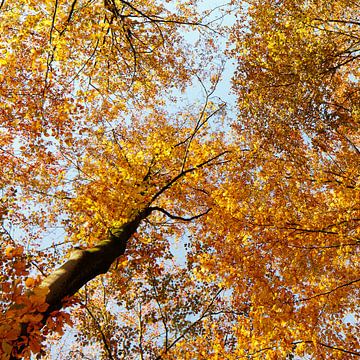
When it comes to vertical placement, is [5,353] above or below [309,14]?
below

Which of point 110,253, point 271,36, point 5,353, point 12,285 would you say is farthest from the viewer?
point 271,36

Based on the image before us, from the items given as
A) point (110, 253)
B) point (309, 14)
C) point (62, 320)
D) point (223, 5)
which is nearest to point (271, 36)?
point (309, 14)

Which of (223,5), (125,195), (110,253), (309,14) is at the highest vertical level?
(309,14)

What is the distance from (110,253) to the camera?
22.5 feet

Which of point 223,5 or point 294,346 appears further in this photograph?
point 223,5

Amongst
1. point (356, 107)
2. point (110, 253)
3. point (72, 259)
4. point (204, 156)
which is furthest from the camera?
point (204, 156)

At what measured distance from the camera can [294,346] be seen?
6.96m

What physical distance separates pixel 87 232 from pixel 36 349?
15.2 feet

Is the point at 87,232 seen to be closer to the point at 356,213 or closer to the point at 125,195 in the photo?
the point at 125,195

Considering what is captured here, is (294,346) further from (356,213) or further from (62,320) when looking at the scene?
(62,320)

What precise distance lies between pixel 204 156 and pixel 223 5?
476cm

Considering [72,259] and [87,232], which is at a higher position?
[87,232]

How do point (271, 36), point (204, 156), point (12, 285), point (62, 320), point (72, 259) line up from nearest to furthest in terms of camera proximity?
point (12, 285)
point (62, 320)
point (72, 259)
point (271, 36)
point (204, 156)

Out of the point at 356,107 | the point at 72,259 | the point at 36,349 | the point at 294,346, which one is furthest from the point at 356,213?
the point at 36,349
